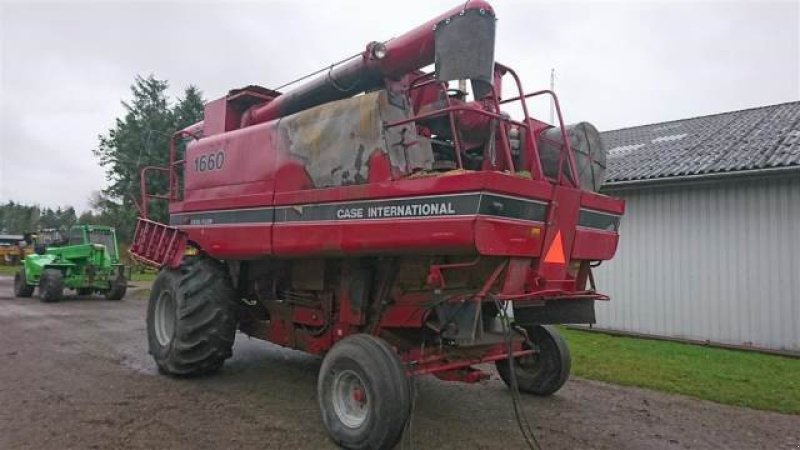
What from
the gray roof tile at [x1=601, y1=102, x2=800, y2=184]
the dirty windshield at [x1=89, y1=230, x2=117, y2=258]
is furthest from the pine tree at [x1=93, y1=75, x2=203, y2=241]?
the gray roof tile at [x1=601, y1=102, x2=800, y2=184]

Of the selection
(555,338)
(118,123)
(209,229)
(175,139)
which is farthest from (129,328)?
(118,123)

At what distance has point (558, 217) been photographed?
5.32m

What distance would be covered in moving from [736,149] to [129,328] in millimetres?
11621

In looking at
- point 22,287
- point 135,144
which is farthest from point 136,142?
point 22,287

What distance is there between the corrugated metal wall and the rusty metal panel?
7809 mm

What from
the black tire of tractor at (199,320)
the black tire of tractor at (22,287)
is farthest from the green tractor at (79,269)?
the black tire of tractor at (199,320)

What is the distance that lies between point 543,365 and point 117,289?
15237 millimetres

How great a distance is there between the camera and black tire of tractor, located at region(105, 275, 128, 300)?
18.8 m

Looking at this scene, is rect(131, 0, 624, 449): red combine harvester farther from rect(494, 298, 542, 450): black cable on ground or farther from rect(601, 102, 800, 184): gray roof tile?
rect(601, 102, 800, 184): gray roof tile

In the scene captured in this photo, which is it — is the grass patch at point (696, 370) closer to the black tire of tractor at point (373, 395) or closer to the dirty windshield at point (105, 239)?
the black tire of tractor at point (373, 395)

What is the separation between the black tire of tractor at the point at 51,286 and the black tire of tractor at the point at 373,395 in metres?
15.2

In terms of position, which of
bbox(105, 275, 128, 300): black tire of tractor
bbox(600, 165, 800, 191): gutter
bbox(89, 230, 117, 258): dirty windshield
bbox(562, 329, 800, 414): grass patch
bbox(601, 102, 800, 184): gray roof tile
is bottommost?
bbox(562, 329, 800, 414): grass patch

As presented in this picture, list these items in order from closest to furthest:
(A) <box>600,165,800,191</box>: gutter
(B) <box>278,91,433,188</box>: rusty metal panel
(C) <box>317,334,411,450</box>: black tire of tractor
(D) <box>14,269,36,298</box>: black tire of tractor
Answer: (C) <box>317,334,411,450</box>: black tire of tractor < (B) <box>278,91,433,188</box>: rusty metal panel < (A) <box>600,165,800,191</box>: gutter < (D) <box>14,269,36,298</box>: black tire of tractor

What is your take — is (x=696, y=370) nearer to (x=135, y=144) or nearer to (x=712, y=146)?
Result: (x=712, y=146)
